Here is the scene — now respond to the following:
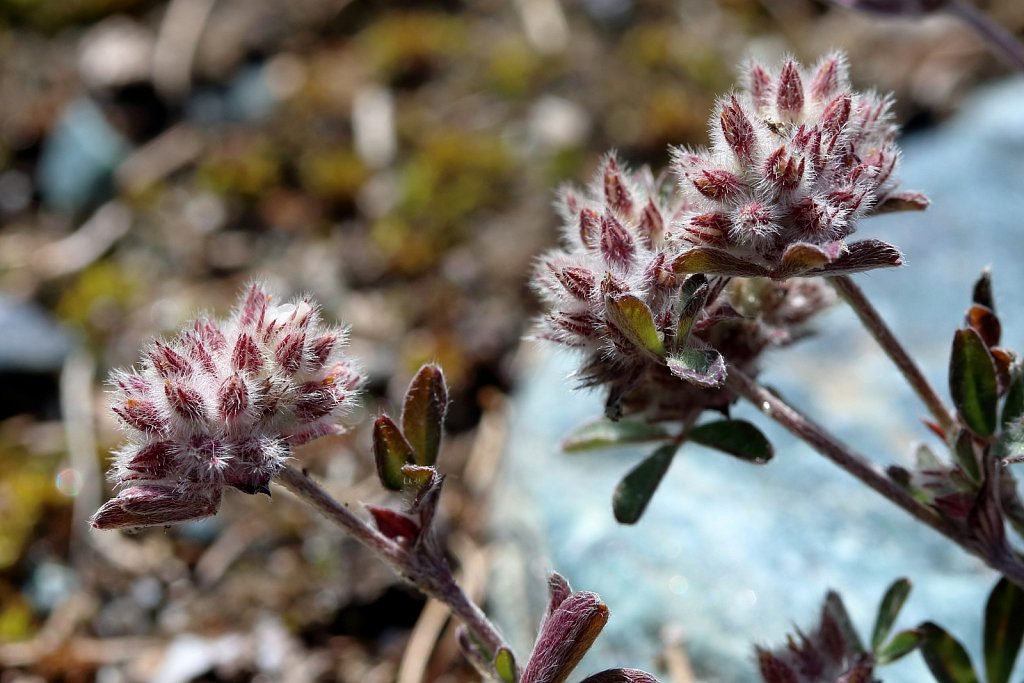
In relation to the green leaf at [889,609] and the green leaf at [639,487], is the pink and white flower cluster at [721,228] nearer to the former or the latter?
the green leaf at [639,487]

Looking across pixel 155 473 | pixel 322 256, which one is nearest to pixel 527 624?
pixel 155 473

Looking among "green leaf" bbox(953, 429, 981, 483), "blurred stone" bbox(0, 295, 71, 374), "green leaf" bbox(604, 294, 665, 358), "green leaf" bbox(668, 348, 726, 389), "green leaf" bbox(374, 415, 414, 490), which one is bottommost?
"blurred stone" bbox(0, 295, 71, 374)

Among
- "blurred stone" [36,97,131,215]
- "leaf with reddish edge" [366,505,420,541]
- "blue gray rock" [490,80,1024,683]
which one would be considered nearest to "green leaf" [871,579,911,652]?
"blue gray rock" [490,80,1024,683]

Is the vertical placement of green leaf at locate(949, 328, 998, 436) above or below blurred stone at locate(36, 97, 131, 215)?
above

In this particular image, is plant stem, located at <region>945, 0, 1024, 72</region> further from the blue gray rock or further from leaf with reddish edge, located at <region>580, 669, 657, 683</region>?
leaf with reddish edge, located at <region>580, 669, 657, 683</region>

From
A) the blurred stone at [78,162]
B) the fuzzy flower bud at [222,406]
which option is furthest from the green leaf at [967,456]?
the blurred stone at [78,162]

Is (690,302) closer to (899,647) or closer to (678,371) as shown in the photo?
(678,371)
